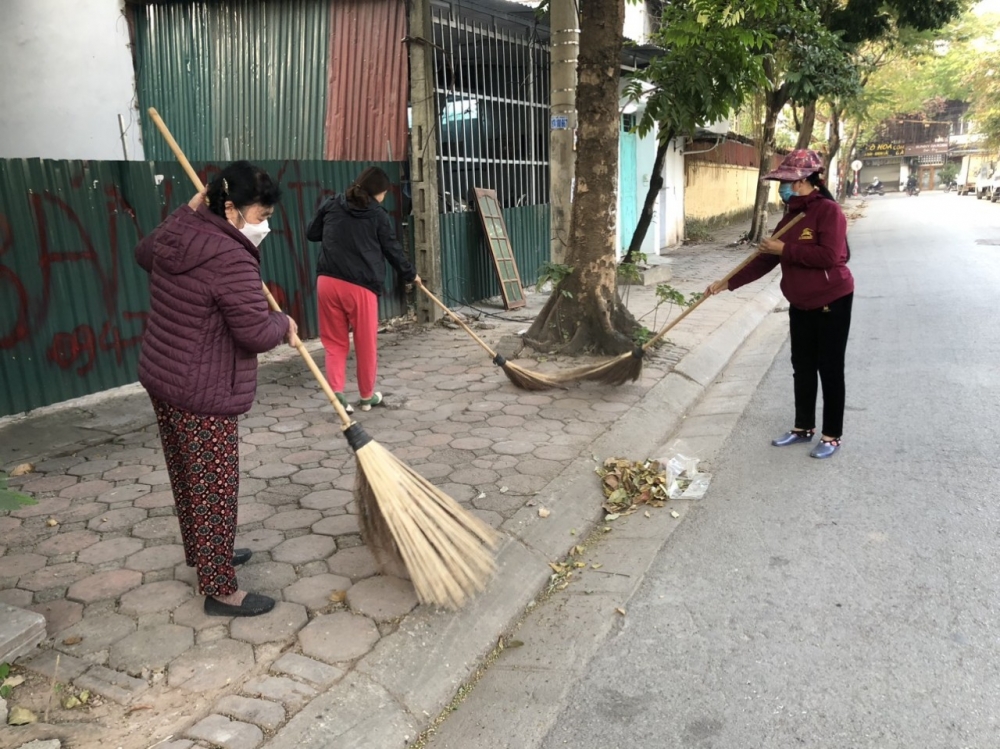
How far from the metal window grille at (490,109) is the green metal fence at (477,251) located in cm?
17

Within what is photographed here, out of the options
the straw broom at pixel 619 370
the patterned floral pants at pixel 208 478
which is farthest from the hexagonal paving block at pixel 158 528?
the straw broom at pixel 619 370

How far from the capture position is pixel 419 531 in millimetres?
2859

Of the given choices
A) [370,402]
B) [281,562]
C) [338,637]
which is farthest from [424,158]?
[338,637]

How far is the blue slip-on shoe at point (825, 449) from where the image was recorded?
177 inches

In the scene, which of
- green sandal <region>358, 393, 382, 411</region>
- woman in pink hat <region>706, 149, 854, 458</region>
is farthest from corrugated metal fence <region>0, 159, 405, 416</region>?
woman in pink hat <region>706, 149, 854, 458</region>

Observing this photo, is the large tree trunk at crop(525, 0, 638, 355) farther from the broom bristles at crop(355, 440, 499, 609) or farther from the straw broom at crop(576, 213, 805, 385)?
the broom bristles at crop(355, 440, 499, 609)

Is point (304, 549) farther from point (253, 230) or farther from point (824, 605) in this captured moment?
point (824, 605)

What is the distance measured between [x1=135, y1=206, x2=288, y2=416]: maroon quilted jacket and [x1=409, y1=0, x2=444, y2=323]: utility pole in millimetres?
5527

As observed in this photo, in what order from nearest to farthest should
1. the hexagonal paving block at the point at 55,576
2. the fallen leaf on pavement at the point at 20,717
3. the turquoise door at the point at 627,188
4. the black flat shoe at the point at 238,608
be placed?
the fallen leaf on pavement at the point at 20,717 < the black flat shoe at the point at 238,608 < the hexagonal paving block at the point at 55,576 < the turquoise door at the point at 627,188

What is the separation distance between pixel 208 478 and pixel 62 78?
24.2 ft

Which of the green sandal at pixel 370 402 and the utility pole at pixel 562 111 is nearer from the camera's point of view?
the green sandal at pixel 370 402

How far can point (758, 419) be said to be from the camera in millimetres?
5371

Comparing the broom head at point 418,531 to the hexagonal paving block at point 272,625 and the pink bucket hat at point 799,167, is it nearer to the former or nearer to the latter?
the hexagonal paving block at point 272,625

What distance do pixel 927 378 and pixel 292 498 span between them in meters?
4.83
